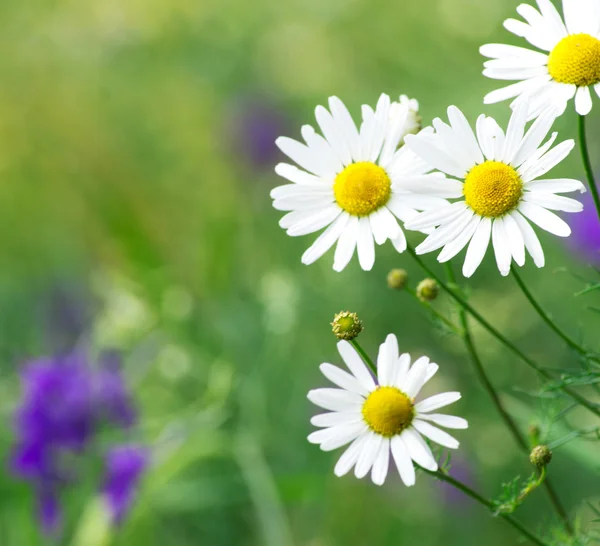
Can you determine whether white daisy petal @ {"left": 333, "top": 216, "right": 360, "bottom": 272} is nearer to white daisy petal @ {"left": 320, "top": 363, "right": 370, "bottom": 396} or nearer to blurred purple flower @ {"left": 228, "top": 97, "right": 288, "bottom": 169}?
white daisy petal @ {"left": 320, "top": 363, "right": 370, "bottom": 396}

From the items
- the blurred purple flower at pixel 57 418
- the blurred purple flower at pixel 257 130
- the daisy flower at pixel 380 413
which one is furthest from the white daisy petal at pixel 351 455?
the blurred purple flower at pixel 257 130

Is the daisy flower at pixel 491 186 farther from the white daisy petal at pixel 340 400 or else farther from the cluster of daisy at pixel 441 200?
the white daisy petal at pixel 340 400

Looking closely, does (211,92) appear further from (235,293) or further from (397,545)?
(397,545)

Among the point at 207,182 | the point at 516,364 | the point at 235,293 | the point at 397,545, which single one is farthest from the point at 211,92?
the point at 397,545

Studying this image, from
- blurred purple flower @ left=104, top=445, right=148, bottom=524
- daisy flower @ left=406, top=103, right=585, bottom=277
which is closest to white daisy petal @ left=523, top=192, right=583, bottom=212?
daisy flower @ left=406, top=103, right=585, bottom=277

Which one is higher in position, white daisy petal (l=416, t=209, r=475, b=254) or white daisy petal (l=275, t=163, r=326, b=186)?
white daisy petal (l=275, t=163, r=326, b=186)

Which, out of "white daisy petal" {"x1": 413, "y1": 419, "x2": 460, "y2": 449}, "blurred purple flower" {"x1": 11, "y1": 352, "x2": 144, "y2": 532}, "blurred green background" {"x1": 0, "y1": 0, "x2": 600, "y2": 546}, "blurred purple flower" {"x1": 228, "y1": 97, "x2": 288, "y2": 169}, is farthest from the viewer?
"blurred purple flower" {"x1": 228, "y1": 97, "x2": 288, "y2": 169}
